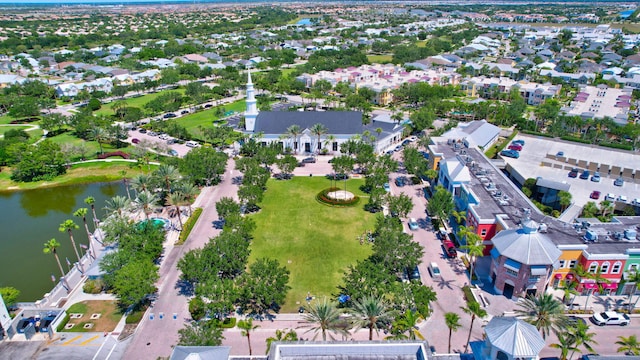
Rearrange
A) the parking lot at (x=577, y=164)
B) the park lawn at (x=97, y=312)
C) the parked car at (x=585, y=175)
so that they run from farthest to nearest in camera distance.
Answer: the parked car at (x=585, y=175) < the parking lot at (x=577, y=164) < the park lawn at (x=97, y=312)

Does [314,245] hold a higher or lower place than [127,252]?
lower

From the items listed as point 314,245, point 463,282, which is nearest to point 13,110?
point 314,245

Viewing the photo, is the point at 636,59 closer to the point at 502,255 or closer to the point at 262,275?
the point at 502,255

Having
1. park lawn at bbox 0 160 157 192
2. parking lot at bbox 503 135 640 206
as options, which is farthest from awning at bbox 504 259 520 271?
park lawn at bbox 0 160 157 192

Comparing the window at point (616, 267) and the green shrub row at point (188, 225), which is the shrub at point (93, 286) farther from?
Result: the window at point (616, 267)

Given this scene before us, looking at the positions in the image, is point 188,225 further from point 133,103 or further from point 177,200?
point 133,103

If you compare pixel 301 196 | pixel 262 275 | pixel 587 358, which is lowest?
pixel 301 196

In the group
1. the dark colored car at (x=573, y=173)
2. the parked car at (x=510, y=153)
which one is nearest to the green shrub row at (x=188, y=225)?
the parked car at (x=510, y=153)
